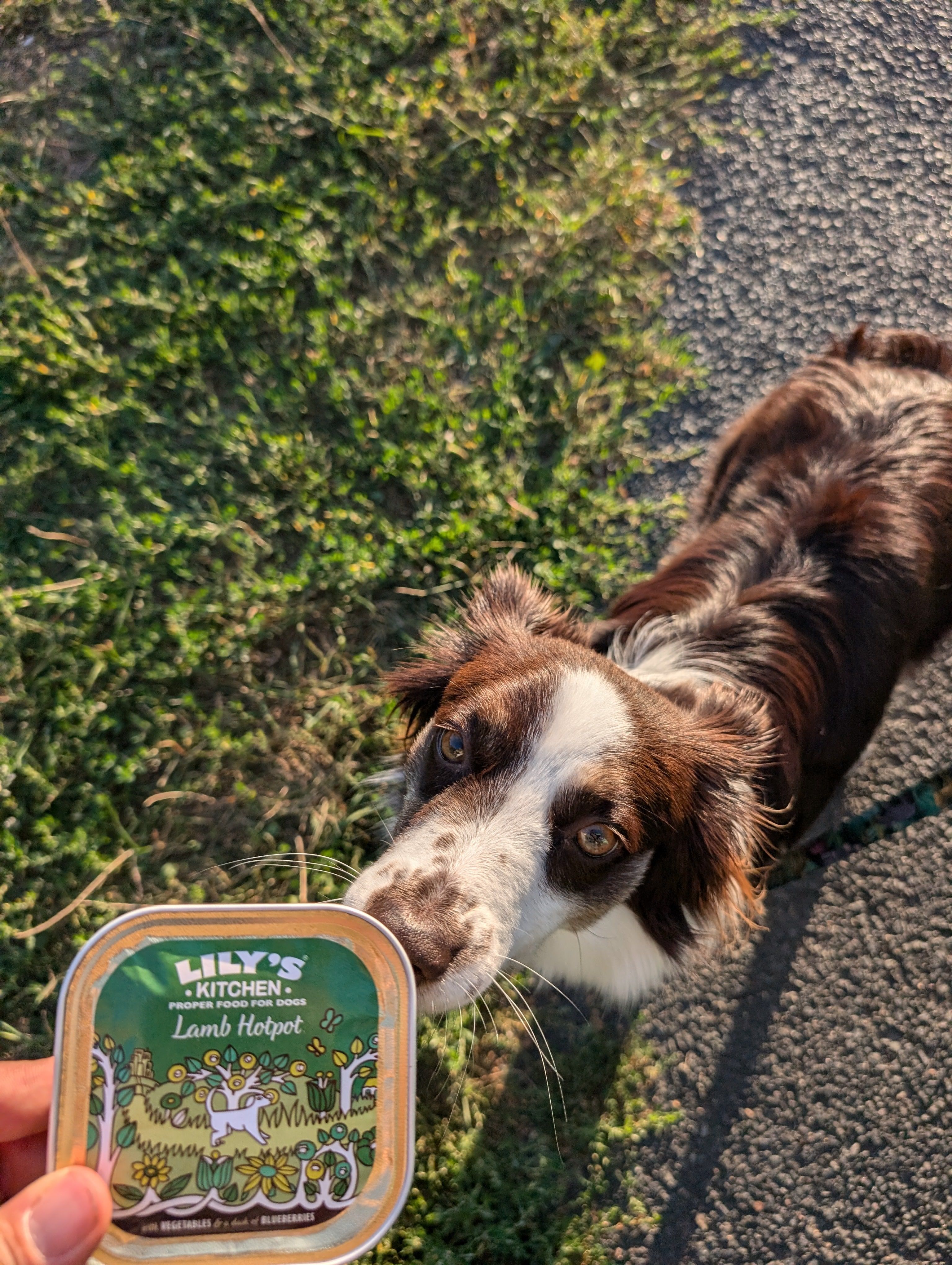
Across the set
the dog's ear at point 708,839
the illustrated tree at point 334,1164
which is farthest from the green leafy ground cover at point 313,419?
the illustrated tree at point 334,1164

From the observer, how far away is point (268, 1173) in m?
1.74

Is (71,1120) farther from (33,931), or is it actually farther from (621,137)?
(621,137)

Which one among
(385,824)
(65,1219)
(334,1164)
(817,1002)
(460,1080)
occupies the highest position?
(65,1219)

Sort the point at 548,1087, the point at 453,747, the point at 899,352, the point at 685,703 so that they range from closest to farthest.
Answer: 1. the point at 453,747
2. the point at 685,703
3. the point at 548,1087
4. the point at 899,352

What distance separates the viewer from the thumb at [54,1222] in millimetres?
1569

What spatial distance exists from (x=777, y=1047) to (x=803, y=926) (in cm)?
44

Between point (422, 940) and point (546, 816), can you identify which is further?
point (546, 816)

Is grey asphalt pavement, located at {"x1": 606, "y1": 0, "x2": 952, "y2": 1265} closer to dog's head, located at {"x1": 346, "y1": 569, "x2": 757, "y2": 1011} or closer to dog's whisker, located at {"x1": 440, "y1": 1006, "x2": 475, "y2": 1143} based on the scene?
dog's whisker, located at {"x1": 440, "y1": 1006, "x2": 475, "y2": 1143}

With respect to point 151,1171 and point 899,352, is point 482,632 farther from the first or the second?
point 899,352

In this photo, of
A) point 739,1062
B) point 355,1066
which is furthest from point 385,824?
point 739,1062

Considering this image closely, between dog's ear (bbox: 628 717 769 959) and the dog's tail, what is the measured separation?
1.60 m

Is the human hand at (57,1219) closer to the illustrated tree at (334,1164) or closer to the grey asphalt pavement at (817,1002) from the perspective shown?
the illustrated tree at (334,1164)

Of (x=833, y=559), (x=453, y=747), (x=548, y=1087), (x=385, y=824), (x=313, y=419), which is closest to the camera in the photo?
(x=453, y=747)

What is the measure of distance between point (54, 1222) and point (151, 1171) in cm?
18
